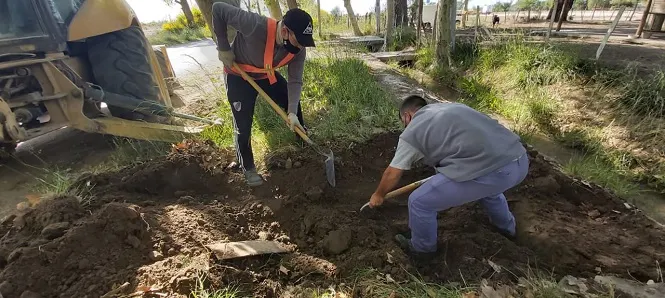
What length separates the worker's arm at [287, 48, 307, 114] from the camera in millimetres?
2975

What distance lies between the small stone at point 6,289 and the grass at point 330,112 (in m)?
1.92

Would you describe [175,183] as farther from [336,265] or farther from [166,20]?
[166,20]

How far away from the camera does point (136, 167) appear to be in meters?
3.07

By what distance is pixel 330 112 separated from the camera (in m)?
4.07

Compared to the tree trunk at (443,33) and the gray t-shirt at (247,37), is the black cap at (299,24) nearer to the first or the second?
the gray t-shirt at (247,37)

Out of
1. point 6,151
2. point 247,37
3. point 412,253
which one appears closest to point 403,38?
point 247,37

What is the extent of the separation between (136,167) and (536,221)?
3.13 m

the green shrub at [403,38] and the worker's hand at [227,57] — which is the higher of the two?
the worker's hand at [227,57]

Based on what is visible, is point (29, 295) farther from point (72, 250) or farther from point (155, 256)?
point (155, 256)

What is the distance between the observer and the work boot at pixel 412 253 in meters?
2.40

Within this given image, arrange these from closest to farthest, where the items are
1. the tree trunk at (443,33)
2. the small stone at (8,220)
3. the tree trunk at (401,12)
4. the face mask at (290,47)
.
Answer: the small stone at (8,220) → the face mask at (290,47) → the tree trunk at (443,33) → the tree trunk at (401,12)

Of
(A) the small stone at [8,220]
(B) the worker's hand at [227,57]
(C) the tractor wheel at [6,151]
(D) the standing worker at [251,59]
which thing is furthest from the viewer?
(C) the tractor wheel at [6,151]

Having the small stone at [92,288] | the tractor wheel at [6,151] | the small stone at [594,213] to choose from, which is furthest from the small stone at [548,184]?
the tractor wheel at [6,151]

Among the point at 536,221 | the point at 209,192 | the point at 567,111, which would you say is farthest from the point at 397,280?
the point at 567,111
